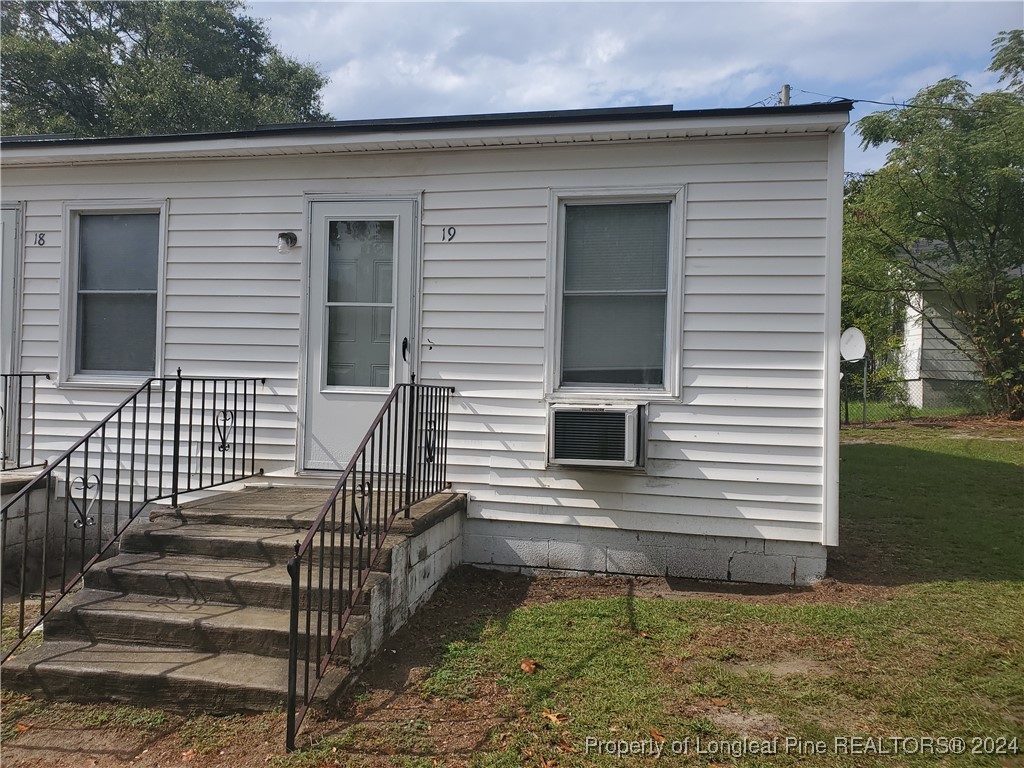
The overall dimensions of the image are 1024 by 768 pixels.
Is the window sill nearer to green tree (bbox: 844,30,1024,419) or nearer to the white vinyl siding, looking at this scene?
the white vinyl siding

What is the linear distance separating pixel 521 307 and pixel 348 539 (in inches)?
80.2

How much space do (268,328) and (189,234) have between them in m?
1.04

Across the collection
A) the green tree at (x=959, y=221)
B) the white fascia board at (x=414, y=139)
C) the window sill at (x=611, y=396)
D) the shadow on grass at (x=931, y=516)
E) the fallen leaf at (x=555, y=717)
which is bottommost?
the fallen leaf at (x=555, y=717)

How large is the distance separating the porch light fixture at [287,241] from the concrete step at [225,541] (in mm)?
2165

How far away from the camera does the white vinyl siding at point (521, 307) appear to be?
456 centimetres

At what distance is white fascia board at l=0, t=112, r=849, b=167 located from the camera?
14.6 ft

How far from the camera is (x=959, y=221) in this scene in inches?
524

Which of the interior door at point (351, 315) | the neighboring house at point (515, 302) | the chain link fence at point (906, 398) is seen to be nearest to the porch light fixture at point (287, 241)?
the neighboring house at point (515, 302)

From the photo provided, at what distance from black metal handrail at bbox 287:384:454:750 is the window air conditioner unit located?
861 millimetres

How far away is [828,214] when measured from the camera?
4.50 m

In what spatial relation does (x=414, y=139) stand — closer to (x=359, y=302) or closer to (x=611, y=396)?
(x=359, y=302)

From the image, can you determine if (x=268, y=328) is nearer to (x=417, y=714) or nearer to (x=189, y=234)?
(x=189, y=234)

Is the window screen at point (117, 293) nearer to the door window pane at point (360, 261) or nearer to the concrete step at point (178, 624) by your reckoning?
the door window pane at point (360, 261)

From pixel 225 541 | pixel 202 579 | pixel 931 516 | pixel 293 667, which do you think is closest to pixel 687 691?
pixel 293 667
